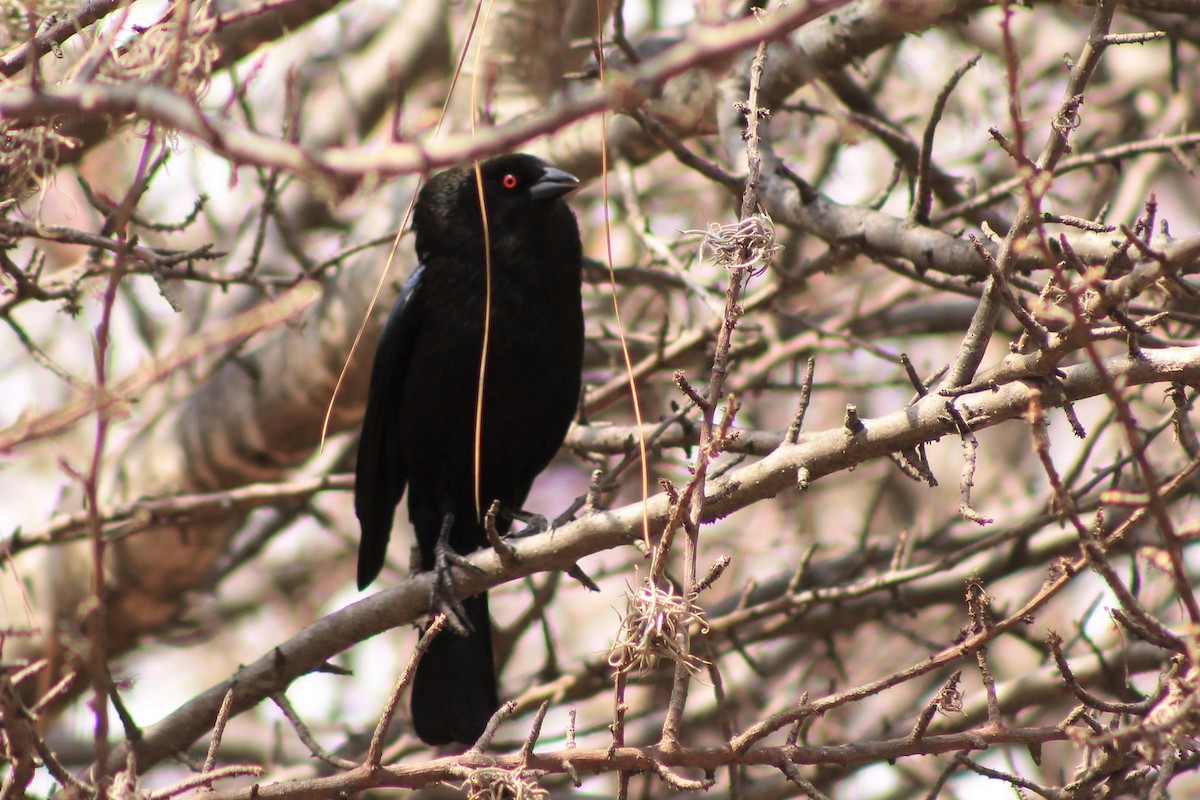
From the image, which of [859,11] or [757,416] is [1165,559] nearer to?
[859,11]

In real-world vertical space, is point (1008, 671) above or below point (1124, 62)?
below

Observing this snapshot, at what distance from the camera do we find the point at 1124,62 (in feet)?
27.8

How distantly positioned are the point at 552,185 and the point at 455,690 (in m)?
1.92

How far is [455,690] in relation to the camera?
4.60 metres

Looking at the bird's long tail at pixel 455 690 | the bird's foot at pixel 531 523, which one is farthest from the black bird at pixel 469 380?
the bird's foot at pixel 531 523

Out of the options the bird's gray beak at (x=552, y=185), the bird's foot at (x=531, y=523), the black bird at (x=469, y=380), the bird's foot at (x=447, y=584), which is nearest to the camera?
the bird's foot at (x=447, y=584)

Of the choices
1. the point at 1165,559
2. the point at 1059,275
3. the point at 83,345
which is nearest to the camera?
the point at 1059,275

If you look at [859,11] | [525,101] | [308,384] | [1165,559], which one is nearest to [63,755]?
[308,384]

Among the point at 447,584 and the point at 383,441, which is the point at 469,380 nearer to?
the point at 383,441

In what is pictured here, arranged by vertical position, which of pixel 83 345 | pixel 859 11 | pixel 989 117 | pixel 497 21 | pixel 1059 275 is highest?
pixel 83 345

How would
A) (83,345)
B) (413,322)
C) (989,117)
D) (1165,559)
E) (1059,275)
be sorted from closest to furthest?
(1059,275) < (1165,559) < (413,322) < (989,117) < (83,345)

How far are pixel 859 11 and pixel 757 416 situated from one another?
13.1ft

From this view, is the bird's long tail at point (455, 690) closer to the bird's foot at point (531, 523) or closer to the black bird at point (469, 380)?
the black bird at point (469, 380)

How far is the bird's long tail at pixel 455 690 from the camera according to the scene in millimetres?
4555
